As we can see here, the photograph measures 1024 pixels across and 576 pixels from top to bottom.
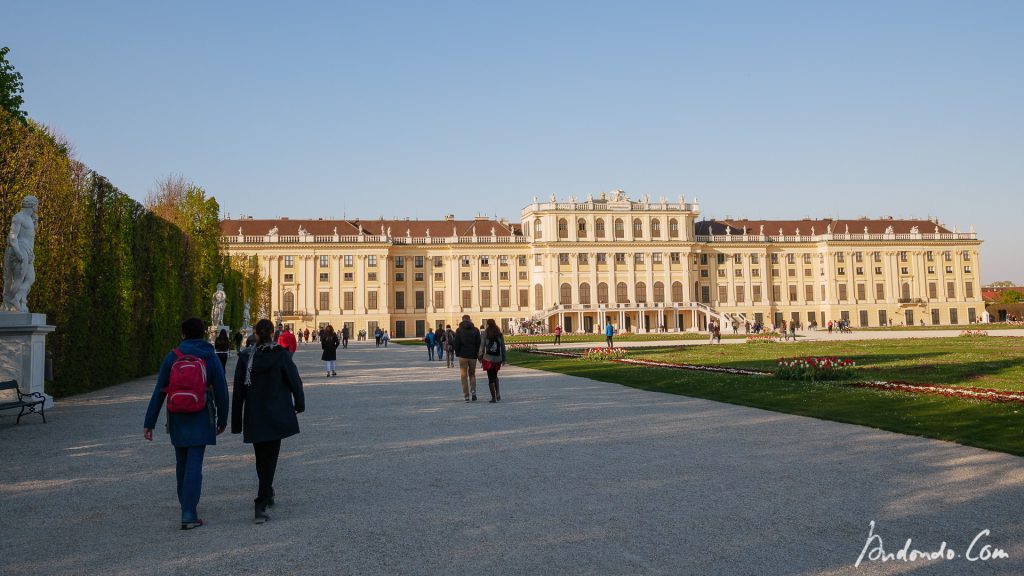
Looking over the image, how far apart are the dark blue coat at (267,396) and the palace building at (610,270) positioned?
230 feet

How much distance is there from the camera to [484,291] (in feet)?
272

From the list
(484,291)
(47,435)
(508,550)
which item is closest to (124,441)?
(47,435)

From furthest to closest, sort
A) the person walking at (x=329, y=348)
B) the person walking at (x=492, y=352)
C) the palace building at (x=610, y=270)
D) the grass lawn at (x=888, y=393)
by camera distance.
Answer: the palace building at (x=610, y=270) < the person walking at (x=329, y=348) < the person walking at (x=492, y=352) < the grass lawn at (x=888, y=393)

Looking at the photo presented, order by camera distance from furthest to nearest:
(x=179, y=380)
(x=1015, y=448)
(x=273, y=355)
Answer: (x=1015, y=448)
(x=273, y=355)
(x=179, y=380)

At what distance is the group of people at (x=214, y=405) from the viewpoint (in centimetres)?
585

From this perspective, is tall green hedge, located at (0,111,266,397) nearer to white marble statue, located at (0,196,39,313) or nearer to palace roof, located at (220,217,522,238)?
white marble statue, located at (0,196,39,313)

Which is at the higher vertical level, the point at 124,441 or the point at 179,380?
the point at 179,380

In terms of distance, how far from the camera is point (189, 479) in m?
5.80

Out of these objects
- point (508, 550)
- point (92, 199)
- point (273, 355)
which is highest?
point (92, 199)

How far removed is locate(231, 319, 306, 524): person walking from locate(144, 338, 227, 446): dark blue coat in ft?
0.45

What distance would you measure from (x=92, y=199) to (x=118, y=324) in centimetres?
344

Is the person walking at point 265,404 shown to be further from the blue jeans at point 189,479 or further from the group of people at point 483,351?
the group of people at point 483,351

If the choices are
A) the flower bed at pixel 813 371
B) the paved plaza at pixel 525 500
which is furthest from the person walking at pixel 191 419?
the flower bed at pixel 813 371

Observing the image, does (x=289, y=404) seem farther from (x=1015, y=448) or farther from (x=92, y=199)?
(x=92, y=199)
